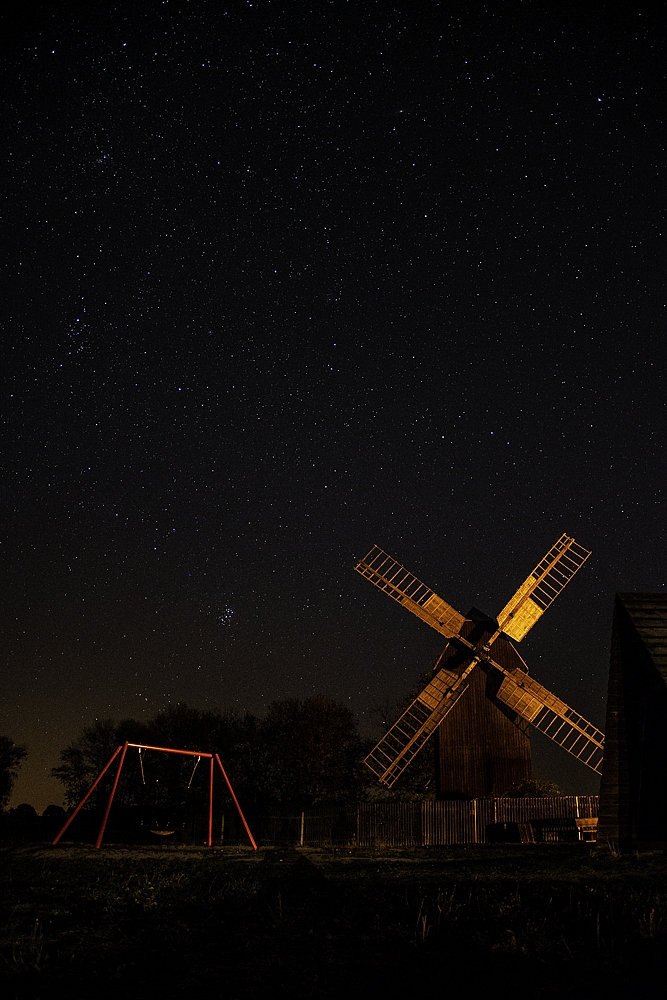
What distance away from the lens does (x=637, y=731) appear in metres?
18.2

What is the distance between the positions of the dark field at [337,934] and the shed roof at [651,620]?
473cm

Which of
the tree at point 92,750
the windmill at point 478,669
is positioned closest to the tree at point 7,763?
the tree at point 92,750

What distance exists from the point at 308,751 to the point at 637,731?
37470 millimetres

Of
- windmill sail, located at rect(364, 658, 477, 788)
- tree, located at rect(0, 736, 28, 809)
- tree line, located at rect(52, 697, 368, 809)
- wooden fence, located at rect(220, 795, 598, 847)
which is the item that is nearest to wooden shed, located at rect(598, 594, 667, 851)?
wooden fence, located at rect(220, 795, 598, 847)

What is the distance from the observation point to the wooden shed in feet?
57.4

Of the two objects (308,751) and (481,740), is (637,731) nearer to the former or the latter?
(481,740)

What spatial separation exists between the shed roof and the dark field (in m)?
4.73

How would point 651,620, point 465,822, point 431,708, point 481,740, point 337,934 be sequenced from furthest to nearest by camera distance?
1. point 481,740
2. point 431,708
3. point 465,822
4. point 651,620
5. point 337,934

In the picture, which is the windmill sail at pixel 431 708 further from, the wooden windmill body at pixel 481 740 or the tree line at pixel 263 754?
the tree line at pixel 263 754

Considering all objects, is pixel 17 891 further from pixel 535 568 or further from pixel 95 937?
pixel 535 568

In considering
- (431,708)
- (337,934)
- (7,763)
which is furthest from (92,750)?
(337,934)

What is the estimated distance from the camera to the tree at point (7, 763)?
64500mm

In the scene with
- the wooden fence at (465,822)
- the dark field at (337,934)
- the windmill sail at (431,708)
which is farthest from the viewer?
the windmill sail at (431,708)

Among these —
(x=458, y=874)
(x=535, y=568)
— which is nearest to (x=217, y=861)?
(x=458, y=874)
